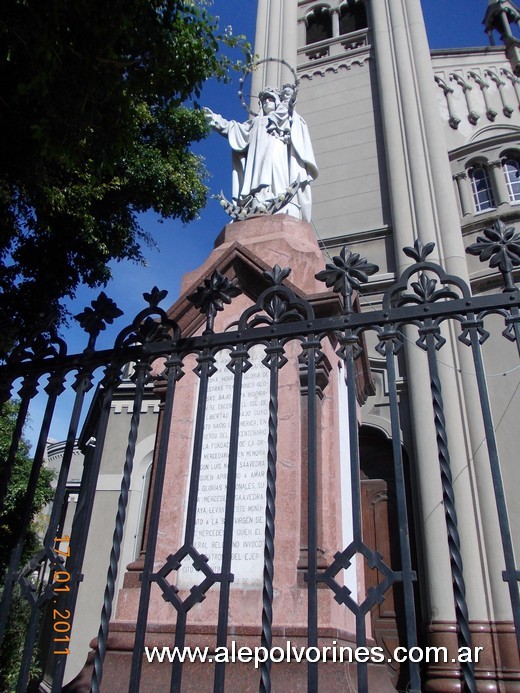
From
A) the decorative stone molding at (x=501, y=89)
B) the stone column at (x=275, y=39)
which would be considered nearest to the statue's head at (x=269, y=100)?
the stone column at (x=275, y=39)

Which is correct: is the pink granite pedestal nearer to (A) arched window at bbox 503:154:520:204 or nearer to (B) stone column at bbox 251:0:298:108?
(A) arched window at bbox 503:154:520:204

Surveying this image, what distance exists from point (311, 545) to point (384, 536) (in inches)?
285

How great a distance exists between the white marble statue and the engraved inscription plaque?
7.93ft

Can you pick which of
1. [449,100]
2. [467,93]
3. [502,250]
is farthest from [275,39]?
[502,250]

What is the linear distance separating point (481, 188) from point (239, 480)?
10841 mm

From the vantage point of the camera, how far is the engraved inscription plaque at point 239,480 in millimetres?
3863

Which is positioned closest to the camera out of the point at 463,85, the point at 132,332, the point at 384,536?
the point at 132,332

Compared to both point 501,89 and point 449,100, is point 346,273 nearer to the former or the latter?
point 449,100

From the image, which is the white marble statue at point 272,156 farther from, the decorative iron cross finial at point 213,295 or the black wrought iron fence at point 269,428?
the black wrought iron fence at point 269,428

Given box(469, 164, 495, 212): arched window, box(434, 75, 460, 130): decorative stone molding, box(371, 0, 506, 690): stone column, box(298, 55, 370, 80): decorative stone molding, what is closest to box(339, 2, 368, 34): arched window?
box(371, 0, 506, 690): stone column

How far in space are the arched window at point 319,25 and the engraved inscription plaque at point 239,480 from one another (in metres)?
16.4

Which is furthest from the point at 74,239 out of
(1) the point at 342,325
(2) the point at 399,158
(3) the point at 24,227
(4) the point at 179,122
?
(1) the point at 342,325

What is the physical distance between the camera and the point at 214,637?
3.54 m

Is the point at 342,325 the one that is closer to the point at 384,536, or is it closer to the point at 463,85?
the point at 384,536
